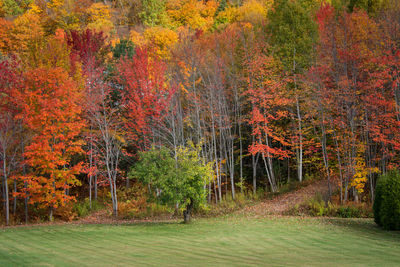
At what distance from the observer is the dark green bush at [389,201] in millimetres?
14836

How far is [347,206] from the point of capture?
63.4 ft

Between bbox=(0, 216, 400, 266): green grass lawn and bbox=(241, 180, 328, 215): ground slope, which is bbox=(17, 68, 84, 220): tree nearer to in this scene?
bbox=(0, 216, 400, 266): green grass lawn

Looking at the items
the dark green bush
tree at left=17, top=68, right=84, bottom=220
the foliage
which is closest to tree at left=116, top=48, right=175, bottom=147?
tree at left=17, top=68, right=84, bottom=220

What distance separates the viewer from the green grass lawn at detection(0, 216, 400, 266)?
9.83 m

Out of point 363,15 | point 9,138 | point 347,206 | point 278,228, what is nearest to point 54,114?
point 9,138

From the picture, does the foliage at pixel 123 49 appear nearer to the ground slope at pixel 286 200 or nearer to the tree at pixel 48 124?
the tree at pixel 48 124

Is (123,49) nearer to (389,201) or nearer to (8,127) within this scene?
(8,127)

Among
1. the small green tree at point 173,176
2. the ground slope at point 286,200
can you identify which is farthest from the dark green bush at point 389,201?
the small green tree at point 173,176

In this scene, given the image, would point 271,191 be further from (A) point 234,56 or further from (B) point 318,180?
(A) point 234,56

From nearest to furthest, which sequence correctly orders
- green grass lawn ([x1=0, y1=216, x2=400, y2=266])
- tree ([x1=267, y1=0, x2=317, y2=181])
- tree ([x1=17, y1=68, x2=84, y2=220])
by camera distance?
green grass lawn ([x1=0, y1=216, x2=400, y2=266])
tree ([x1=17, y1=68, x2=84, y2=220])
tree ([x1=267, y1=0, x2=317, y2=181])

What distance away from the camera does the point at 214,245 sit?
12.6 meters

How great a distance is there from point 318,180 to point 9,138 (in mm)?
17743

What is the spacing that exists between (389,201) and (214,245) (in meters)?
7.05

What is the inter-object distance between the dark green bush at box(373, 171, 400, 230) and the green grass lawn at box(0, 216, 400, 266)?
550mm
